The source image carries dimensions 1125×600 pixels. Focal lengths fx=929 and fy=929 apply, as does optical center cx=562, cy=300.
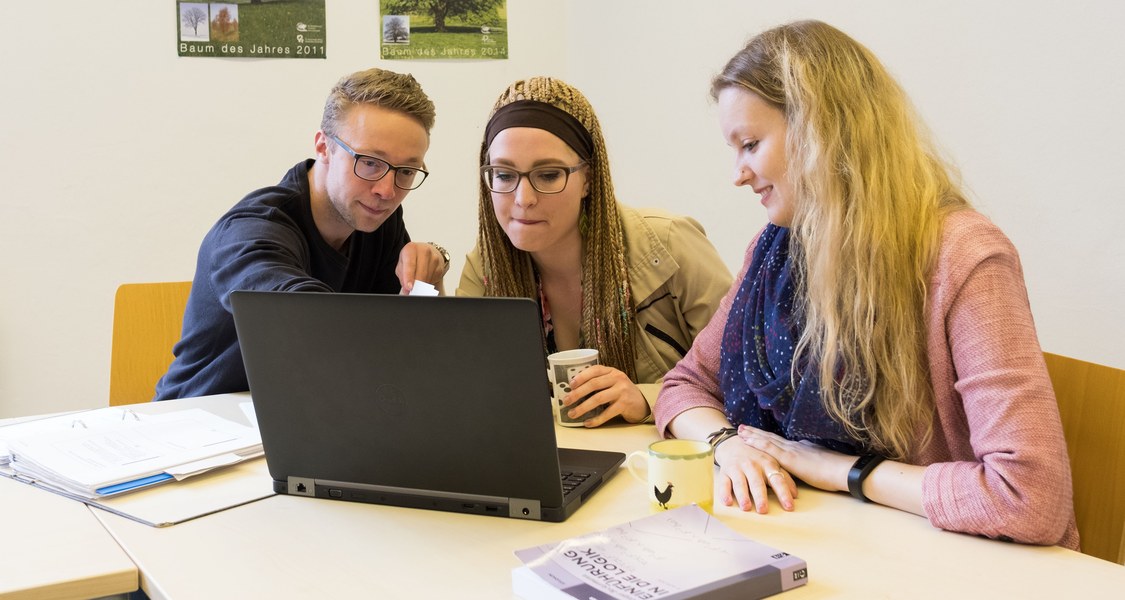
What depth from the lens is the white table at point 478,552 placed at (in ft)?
2.98

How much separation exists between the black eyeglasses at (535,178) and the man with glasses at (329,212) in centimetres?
28

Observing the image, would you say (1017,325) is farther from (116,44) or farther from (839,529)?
(116,44)

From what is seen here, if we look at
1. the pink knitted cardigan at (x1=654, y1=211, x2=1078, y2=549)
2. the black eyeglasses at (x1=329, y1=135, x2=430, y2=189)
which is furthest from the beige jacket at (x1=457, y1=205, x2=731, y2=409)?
the pink knitted cardigan at (x1=654, y1=211, x2=1078, y2=549)

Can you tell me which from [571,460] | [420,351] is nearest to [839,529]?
[571,460]

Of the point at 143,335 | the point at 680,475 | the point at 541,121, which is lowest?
the point at 143,335

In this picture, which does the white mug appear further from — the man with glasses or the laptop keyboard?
the man with glasses

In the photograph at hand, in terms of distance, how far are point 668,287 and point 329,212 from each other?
77 cm

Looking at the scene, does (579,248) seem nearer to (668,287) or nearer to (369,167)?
(668,287)

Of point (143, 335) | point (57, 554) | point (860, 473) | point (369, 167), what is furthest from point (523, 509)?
point (143, 335)

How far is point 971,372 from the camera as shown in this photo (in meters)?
1.07

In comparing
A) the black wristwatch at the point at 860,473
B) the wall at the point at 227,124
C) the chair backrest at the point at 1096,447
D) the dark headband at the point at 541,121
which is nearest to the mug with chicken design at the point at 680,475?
the black wristwatch at the point at 860,473

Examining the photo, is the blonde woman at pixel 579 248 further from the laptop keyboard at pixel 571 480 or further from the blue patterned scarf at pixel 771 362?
the laptop keyboard at pixel 571 480

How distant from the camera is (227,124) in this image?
10.00 feet

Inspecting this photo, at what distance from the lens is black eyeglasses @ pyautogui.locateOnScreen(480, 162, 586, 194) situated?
68.8 inches
